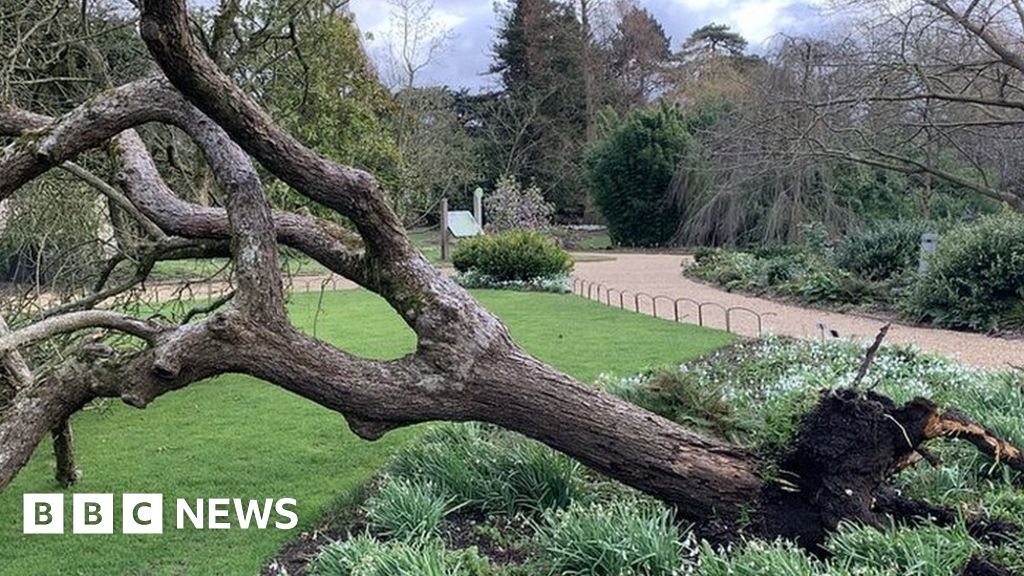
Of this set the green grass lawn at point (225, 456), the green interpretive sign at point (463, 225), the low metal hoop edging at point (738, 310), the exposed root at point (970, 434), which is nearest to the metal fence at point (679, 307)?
the low metal hoop edging at point (738, 310)

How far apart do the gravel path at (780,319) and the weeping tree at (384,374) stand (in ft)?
14.9

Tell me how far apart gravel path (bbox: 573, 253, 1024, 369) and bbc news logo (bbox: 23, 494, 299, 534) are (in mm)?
5398

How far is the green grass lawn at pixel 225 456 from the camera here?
3.54 metres

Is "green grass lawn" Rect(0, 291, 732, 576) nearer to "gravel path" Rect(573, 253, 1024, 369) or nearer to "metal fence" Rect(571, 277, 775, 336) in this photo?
"metal fence" Rect(571, 277, 775, 336)

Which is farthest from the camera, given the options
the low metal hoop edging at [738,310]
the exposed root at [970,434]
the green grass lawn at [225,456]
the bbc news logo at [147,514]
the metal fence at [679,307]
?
the metal fence at [679,307]

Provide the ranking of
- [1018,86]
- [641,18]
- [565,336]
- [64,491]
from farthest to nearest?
[641,18]
[1018,86]
[565,336]
[64,491]

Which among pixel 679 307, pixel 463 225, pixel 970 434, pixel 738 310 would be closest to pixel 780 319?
pixel 738 310

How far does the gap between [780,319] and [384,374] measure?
870cm

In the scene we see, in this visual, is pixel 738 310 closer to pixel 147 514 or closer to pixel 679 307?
pixel 679 307

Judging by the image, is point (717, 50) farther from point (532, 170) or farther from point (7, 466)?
point (7, 466)

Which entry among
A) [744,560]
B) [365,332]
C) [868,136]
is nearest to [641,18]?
[868,136]

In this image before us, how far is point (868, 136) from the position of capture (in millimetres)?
11867

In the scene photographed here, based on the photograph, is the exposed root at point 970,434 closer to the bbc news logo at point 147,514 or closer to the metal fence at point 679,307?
the bbc news logo at point 147,514

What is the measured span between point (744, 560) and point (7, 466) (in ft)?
7.25
